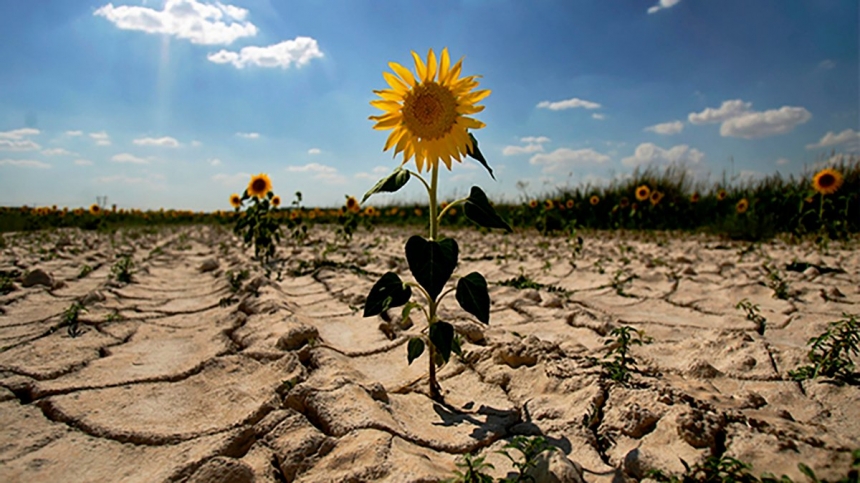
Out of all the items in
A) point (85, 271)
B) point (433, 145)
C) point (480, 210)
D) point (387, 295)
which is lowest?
point (85, 271)

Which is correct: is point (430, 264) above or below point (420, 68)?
below

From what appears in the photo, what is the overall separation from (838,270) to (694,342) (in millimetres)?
2296

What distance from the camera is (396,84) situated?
57.3 inches

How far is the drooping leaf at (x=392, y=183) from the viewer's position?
1351 mm

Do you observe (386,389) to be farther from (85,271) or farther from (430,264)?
(85,271)

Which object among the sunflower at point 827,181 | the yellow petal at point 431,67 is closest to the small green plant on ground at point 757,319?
the yellow petal at point 431,67

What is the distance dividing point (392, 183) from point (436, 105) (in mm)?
260

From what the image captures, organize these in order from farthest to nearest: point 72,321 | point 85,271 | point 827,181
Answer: point 827,181 → point 85,271 → point 72,321

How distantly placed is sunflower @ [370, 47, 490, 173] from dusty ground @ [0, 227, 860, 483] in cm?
76

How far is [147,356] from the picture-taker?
2072 mm

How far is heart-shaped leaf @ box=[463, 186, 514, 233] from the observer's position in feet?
4.46

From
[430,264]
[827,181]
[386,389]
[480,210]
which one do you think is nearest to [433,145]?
[480,210]

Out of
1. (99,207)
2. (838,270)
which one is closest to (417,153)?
(838,270)

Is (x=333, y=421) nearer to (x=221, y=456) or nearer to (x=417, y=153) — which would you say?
(x=221, y=456)
